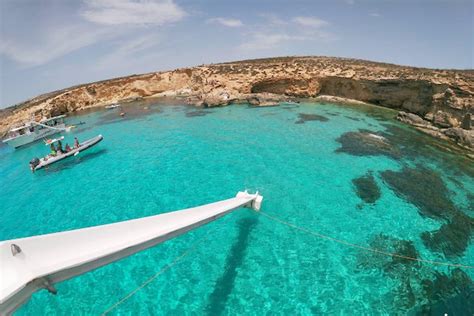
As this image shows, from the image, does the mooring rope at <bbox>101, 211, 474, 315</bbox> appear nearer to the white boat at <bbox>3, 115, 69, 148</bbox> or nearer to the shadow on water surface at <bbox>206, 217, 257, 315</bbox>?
the shadow on water surface at <bbox>206, 217, 257, 315</bbox>

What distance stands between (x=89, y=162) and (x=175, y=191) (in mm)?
12993

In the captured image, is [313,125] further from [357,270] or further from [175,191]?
[357,270]

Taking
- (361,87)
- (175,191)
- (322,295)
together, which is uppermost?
(361,87)

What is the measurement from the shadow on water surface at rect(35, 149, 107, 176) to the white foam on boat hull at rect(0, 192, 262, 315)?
78.1 feet

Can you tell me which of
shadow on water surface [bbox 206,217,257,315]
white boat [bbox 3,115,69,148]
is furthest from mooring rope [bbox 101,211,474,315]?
white boat [bbox 3,115,69,148]

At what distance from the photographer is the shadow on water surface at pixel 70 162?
24.4 metres

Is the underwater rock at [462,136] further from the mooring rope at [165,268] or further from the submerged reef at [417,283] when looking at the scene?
the mooring rope at [165,268]

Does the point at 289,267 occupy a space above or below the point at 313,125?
below

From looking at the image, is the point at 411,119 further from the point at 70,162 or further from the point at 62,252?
the point at 70,162

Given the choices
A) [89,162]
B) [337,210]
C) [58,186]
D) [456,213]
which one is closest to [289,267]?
[337,210]

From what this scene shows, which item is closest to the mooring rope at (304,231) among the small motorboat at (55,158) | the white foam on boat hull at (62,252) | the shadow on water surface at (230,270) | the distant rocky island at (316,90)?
the shadow on water surface at (230,270)

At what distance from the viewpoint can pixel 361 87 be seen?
4500cm

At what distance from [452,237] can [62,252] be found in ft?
52.7

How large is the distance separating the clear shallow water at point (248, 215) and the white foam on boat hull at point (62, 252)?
555 centimetres
